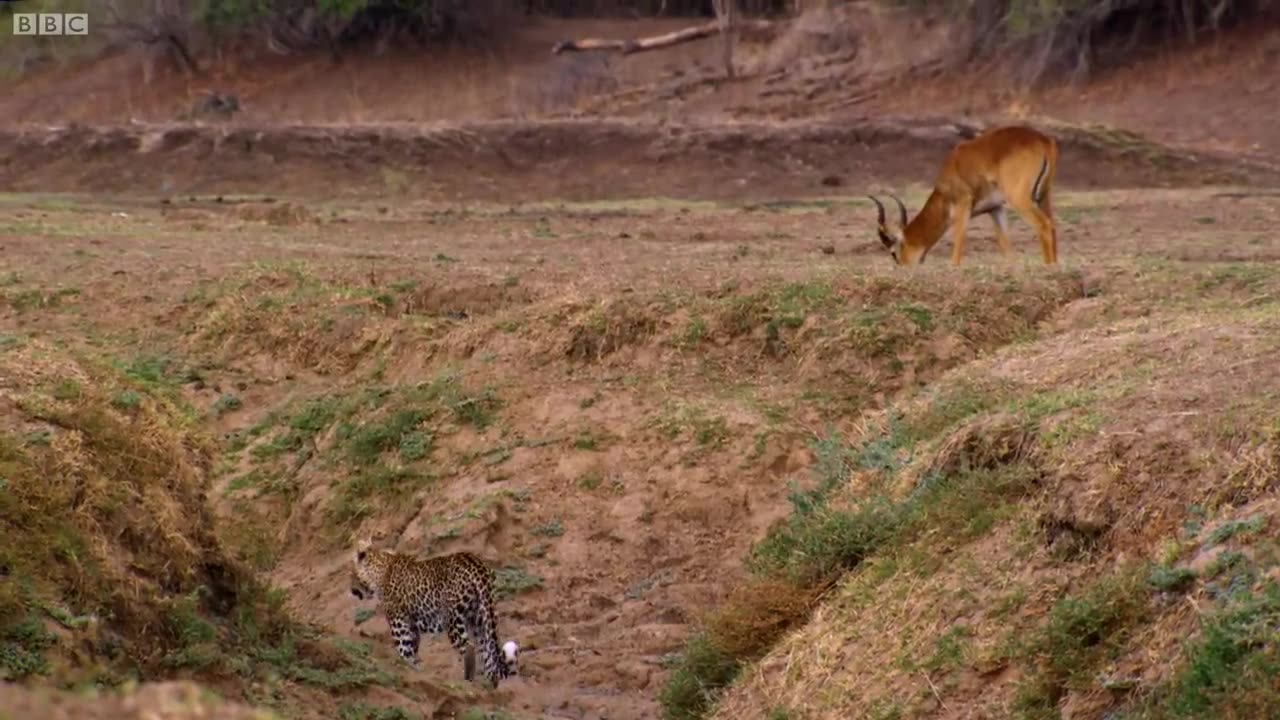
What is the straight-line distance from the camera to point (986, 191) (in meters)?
17.9

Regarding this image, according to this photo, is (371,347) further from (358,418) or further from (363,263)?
(363,263)

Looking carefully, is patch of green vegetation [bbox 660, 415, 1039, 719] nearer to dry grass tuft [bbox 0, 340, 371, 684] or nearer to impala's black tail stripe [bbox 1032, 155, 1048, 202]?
dry grass tuft [bbox 0, 340, 371, 684]

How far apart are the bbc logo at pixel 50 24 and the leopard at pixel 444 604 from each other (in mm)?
28527

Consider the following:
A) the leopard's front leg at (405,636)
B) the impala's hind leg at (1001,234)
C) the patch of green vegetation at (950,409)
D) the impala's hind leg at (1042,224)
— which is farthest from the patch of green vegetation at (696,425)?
the impala's hind leg at (1001,234)

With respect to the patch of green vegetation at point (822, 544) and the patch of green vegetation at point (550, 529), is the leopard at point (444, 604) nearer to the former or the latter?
the patch of green vegetation at point (550, 529)

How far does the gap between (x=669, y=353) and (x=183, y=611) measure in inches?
203

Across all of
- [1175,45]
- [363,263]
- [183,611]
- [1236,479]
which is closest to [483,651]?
[183,611]

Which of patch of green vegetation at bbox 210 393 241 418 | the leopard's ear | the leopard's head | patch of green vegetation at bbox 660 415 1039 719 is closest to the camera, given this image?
patch of green vegetation at bbox 660 415 1039 719

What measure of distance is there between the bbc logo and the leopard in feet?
93.6

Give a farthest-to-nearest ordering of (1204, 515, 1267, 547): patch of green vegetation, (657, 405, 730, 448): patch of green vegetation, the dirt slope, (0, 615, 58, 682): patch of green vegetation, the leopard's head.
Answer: (657, 405, 730, 448): patch of green vegetation
the leopard's head
the dirt slope
(0, 615, 58, 682): patch of green vegetation
(1204, 515, 1267, 547): patch of green vegetation

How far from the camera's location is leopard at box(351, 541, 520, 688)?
11242 millimetres

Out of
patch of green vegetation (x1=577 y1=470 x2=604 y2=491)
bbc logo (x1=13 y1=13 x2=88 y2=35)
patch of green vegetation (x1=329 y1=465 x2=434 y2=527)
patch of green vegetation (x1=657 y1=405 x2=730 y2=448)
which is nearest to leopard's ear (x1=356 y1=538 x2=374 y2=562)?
patch of green vegetation (x1=329 y1=465 x2=434 y2=527)

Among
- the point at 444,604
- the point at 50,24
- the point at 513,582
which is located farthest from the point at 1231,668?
the point at 50,24

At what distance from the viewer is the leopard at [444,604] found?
443 inches
